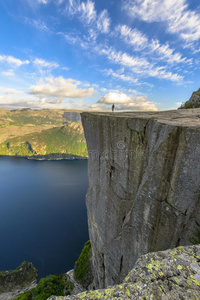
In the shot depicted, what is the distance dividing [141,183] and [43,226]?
278 ft

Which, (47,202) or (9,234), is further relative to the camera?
(47,202)

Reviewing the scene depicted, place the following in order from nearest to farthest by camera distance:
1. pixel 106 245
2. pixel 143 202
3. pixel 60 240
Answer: pixel 143 202 < pixel 106 245 < pixel 60 240

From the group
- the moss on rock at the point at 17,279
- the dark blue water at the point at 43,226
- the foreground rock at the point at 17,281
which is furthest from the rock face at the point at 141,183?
the dark blue water at the point at 43,226

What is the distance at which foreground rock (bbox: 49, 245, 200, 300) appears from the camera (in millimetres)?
4414

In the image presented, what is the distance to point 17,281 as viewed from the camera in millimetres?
51156

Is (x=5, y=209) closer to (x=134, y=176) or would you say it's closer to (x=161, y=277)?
(x=134, y=176)

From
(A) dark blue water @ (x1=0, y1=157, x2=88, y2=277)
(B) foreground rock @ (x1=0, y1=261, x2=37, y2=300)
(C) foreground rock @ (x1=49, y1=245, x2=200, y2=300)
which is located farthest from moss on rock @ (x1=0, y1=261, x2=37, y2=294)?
(C) foreground rock @ (x1=49, y1=245, x2=200, y2=300)

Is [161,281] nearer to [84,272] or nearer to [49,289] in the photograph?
[49,289]

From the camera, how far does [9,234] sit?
239ft

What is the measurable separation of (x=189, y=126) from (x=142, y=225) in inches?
368

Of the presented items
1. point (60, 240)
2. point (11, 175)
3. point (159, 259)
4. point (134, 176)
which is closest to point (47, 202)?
point (60, 240)

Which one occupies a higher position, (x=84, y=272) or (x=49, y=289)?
(x=49, y=289)

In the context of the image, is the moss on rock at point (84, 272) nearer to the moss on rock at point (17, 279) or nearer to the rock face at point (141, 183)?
the moss on rock at point (17, 279)

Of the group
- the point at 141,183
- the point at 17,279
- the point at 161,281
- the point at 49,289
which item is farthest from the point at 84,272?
the point at 161,281
